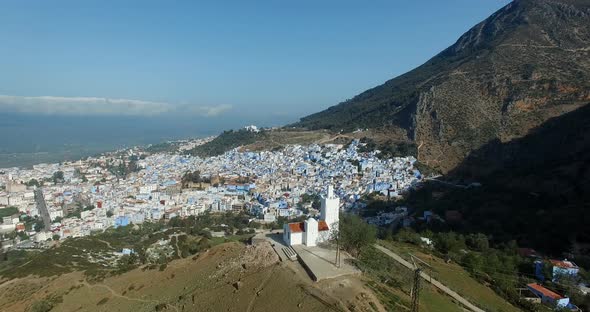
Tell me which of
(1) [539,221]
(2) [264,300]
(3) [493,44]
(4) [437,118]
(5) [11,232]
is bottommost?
(5) [11,232]

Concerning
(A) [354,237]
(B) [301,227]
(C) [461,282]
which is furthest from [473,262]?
(B) [301,227]

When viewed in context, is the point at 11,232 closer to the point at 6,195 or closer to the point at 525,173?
the point at 6,195

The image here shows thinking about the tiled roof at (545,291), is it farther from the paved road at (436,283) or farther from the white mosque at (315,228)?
the white mosque at (315,228)

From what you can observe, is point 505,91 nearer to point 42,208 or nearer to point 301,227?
point 301,227

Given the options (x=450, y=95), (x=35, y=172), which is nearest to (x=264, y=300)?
(x=450, y=95)

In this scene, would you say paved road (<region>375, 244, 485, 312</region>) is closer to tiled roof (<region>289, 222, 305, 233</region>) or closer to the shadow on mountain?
tiled roof (<region>289, 222, 305, 233</region>)

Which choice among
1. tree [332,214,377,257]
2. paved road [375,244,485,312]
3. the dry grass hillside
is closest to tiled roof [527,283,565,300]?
paved road [375,244,485,312]

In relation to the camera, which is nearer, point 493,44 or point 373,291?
point 373,291
